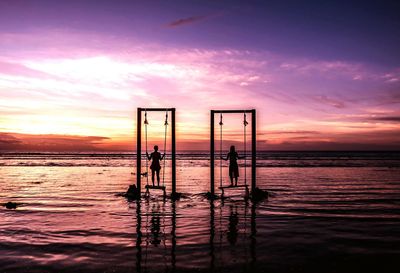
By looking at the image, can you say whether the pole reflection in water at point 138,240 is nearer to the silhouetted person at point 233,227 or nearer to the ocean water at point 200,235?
the ocean water at point 200,235

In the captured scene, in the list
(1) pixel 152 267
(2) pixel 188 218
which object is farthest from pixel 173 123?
(1) pixel 152 267

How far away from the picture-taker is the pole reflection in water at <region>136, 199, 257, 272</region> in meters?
6.77

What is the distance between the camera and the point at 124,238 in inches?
342

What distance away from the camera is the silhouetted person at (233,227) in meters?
8.64

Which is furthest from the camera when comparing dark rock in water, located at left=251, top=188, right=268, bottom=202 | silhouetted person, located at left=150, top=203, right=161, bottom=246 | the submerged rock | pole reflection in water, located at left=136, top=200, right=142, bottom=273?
the submerged rock

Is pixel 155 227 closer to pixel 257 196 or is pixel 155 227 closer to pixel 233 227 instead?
pixel 233 227

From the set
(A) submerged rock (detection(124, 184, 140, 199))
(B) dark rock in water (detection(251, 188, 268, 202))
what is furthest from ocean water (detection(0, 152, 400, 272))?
(A) submerged rock (detection(124, 184, 140, 199))

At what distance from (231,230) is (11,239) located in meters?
5.79

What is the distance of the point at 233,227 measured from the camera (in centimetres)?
1001

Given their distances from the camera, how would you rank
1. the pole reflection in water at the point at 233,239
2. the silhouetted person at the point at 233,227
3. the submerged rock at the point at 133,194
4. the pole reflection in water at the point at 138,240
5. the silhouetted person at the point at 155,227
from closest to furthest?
the pole reflection in water at the point at 138,240 → the pole reflection in water at the point at 233,239 → the silhouetted person at the point at 155,227 → the silhouetted person at the point at 233,227 → the submerged rock at the point at 133,194

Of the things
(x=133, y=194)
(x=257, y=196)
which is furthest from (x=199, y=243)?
(x=133, y=194)

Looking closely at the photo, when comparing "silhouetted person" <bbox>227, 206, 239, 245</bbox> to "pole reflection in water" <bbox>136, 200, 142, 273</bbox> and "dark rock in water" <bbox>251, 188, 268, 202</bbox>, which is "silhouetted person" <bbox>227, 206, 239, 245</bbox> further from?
"dark rock in water" <bbox>251, 188, 268, 202</bbox>

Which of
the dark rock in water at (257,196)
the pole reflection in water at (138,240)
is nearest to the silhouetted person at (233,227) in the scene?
the pole reflection in water at (138,240)

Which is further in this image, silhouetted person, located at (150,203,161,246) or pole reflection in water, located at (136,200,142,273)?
silhouetted person, located at (150,203,161,246)
